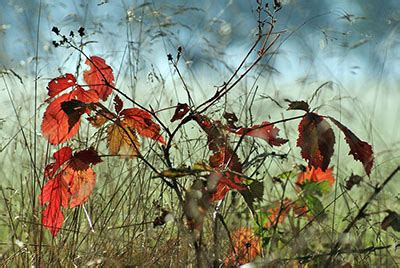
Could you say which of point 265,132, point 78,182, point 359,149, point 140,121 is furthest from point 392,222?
point 78,182

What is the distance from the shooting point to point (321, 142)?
1449 mm

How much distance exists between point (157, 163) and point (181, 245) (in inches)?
25.7

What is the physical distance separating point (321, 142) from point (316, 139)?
0.01m

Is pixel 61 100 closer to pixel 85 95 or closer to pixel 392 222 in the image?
pixel 85 95

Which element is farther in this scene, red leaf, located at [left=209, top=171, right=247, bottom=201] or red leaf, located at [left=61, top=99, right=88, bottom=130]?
red leaf, located at [left=61, top=99, right=88, bottom=130]

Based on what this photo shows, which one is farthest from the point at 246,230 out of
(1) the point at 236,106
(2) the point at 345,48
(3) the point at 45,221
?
(2) the point at 345,48

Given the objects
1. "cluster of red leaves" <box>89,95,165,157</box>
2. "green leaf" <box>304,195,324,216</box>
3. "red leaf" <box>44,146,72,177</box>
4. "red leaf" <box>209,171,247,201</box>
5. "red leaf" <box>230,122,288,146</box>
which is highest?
"cluster of red leaves" <box>89,95,165,157</box>

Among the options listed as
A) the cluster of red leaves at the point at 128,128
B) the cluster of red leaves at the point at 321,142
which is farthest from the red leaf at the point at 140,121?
the cluster of red leaves at the point at 321,142

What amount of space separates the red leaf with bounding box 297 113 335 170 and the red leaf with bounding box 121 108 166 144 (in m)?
0.33

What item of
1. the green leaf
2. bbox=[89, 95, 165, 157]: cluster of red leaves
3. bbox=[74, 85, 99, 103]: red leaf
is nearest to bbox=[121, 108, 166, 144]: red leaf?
bbox=[89, 95, 165, 157]: cluster of red leaves

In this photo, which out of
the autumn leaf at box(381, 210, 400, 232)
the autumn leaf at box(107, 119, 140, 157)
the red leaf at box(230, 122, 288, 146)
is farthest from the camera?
the autumn leaf at box(107, 119, 140, 157)

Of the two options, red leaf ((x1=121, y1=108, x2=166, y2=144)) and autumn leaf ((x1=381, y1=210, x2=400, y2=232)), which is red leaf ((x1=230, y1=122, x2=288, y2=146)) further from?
autumn leaf ((x1=381, y1=210, x2=400, y2=232))

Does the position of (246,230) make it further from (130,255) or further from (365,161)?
(365,161)

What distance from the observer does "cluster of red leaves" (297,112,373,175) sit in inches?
56.8
